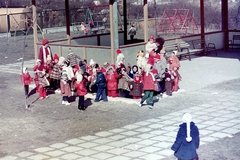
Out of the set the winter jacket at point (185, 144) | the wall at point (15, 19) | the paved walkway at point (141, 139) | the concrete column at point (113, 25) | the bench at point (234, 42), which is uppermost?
the wall at point (15, 19)

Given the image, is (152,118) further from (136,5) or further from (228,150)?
(136,5)

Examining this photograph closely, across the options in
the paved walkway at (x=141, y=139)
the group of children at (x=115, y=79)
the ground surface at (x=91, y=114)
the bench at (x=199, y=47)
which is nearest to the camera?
the paved walkway at (x=141, y=139)

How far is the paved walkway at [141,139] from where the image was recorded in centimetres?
972

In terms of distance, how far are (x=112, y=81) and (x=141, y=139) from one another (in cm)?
427

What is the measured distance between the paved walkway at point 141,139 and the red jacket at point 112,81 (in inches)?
103

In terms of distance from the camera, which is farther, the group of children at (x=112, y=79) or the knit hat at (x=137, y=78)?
the knit hat at (x=137, y=78)

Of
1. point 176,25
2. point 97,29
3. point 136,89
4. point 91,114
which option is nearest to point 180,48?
point 136,89

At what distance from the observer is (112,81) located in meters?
14.7

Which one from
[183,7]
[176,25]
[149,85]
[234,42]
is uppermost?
[183,7]

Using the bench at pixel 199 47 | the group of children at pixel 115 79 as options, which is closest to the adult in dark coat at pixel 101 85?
the group of children at pixel 115 79

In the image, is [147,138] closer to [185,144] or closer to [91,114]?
[91,114]

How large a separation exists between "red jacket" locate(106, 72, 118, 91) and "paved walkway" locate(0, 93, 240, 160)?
8.55 feet

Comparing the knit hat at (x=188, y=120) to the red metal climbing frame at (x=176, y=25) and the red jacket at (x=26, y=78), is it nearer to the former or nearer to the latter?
the red jacket at (x=26, y=78)

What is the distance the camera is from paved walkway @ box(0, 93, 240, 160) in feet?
31.9
